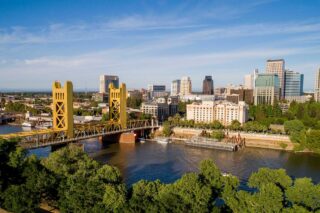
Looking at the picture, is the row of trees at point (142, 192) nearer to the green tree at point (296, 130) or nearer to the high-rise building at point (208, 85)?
the green tree at point (296, 130)

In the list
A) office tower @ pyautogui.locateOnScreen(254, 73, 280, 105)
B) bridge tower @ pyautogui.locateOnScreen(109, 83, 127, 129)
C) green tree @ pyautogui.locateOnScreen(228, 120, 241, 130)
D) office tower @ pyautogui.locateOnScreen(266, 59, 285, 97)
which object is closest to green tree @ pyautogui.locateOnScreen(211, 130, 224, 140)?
green tree @ pyautogui.locateOnScreen(228, 120, 241, 130)

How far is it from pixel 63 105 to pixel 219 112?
21.5m

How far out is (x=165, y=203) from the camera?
870 cm

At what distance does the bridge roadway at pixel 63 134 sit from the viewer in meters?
20.2

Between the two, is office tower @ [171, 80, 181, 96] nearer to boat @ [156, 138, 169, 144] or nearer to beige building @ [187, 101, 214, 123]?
beige building @ [187, 101, 214, 123]

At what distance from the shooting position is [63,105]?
23.0 meters

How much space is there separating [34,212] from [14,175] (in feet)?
8.93

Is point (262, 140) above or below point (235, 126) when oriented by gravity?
below

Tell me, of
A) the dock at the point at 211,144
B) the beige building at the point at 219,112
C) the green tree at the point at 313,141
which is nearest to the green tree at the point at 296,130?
the green tree at the point at 313,141

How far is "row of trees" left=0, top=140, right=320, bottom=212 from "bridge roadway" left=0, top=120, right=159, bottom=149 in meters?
5.84

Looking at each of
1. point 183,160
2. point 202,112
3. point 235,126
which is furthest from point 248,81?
point 183,160

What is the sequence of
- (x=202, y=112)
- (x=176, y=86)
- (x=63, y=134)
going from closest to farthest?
(x=63, y=134)
(x=202, y=112)
(x=176, y=86)

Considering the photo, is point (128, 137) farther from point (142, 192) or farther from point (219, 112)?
point (142, 192)

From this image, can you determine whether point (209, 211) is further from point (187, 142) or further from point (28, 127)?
point (28, 127)
